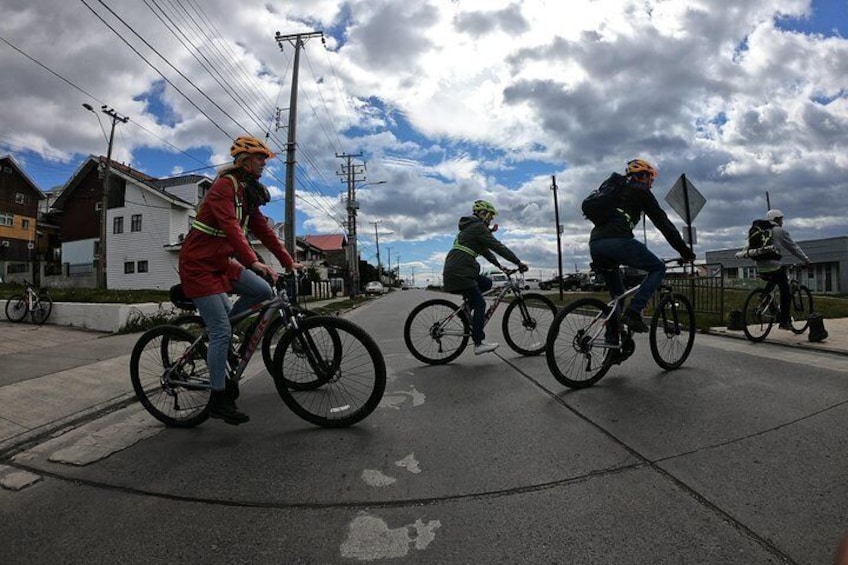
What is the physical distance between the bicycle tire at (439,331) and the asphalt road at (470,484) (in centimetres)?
187

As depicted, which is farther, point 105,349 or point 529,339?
point 105,349

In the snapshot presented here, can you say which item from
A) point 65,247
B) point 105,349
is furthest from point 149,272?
point 105,349

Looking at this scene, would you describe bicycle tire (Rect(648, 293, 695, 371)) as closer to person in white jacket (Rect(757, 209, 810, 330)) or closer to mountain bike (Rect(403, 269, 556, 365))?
mountain bike (Rect(403, 269, 556, 365))

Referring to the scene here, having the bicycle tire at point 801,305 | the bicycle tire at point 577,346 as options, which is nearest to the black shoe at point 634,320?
the bicycle tire at point 577,346

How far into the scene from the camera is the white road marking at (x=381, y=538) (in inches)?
80.1

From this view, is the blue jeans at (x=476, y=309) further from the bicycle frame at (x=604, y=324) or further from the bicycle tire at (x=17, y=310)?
the bicycle tire at (x=17, y=310)

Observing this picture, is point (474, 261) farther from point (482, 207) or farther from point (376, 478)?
point (376, 478)

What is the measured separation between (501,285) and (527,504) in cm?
422

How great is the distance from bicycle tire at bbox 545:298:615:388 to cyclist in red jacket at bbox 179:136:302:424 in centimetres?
249

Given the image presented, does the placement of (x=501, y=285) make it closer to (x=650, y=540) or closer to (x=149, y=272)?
(x=650, y=540)

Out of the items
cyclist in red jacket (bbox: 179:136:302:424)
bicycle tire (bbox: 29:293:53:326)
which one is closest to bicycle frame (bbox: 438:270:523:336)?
cyclist in red jacket (bbox: 179:136:302:424)

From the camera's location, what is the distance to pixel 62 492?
2771mm

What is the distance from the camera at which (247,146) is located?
377cm

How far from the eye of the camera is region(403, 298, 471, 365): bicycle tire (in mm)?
6230
